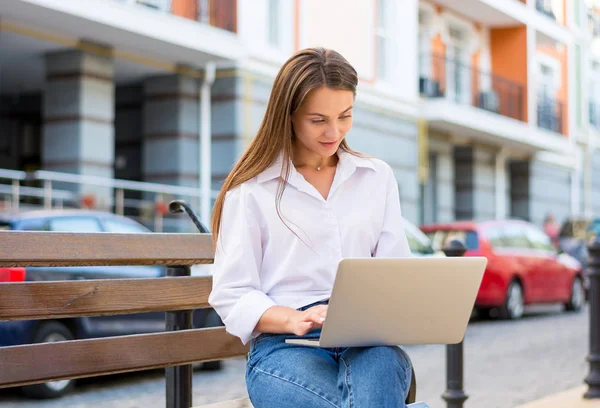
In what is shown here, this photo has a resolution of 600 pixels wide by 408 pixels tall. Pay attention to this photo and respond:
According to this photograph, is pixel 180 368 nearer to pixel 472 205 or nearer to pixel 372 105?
pixel 372 105

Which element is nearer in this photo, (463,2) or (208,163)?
(208,163)

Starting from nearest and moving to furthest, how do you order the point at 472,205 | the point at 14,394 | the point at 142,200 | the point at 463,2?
1. the point at 14,394
2. the point at 142,200
3. the point at 463,2
4. the point at 472,205

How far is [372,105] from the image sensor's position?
800 inches

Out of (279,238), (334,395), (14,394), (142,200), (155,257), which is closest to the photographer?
(334,395)

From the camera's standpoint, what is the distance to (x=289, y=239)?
10.7 ft

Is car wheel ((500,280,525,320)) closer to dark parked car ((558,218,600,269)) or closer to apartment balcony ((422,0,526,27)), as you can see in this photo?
dark parked car ((558,218,600,269))

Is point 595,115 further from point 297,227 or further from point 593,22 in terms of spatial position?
point 297,227

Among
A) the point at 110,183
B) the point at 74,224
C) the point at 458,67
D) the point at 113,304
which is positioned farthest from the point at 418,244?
the point at 458,67

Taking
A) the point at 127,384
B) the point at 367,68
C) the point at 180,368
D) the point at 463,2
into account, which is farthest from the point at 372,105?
the point at 180,368

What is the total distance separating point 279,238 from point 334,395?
0.59m

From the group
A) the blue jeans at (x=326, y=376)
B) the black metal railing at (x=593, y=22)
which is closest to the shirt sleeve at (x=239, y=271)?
the blue jeans at (x=326, y=376)

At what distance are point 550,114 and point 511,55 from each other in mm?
2783

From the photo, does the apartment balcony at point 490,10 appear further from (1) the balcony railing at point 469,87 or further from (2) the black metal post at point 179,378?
(2) the black metal post at point 179,378

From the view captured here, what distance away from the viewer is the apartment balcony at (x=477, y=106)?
22.5 meters
